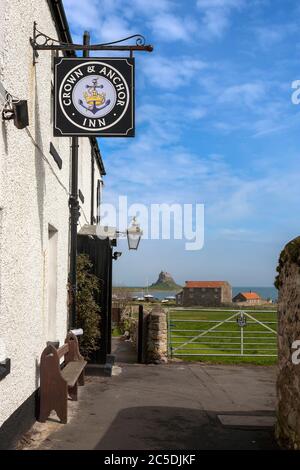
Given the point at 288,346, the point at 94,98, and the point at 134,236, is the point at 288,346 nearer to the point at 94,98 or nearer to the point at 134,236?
the point at 94,98

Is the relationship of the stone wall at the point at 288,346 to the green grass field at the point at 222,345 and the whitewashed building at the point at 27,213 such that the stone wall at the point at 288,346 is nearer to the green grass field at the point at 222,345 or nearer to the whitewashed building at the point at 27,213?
the whitewashed building at the point at 27,213

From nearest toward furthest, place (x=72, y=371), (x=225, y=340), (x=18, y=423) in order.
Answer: (x=18, y=423) < (x=72, y=371) < (x=225, y=340)

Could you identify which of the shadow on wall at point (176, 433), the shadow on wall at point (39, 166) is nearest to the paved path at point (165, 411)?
the shadow on wall at point (176, 433)

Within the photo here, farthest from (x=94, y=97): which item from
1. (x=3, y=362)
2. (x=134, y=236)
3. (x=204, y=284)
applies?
(x=204, y=284)

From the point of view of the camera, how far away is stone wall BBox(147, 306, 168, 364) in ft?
39.8

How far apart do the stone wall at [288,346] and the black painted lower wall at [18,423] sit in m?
2.84

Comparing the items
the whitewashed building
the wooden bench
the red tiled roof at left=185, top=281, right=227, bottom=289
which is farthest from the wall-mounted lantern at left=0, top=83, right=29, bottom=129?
the red tiled roof at left=185, top=281, right=227, bottom=289

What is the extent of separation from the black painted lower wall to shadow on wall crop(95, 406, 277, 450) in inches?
34.4

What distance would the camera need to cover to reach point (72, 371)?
25.7 feet

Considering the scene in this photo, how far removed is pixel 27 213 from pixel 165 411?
3.60m

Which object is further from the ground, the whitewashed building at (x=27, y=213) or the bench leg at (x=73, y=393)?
the whitewashed building at (x=27, y=213)

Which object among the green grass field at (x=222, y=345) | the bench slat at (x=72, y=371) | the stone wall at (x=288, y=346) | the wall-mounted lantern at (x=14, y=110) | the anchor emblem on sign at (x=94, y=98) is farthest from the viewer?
the green grass field at (x=222, y=345)

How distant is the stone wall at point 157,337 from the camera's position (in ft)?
39.8
